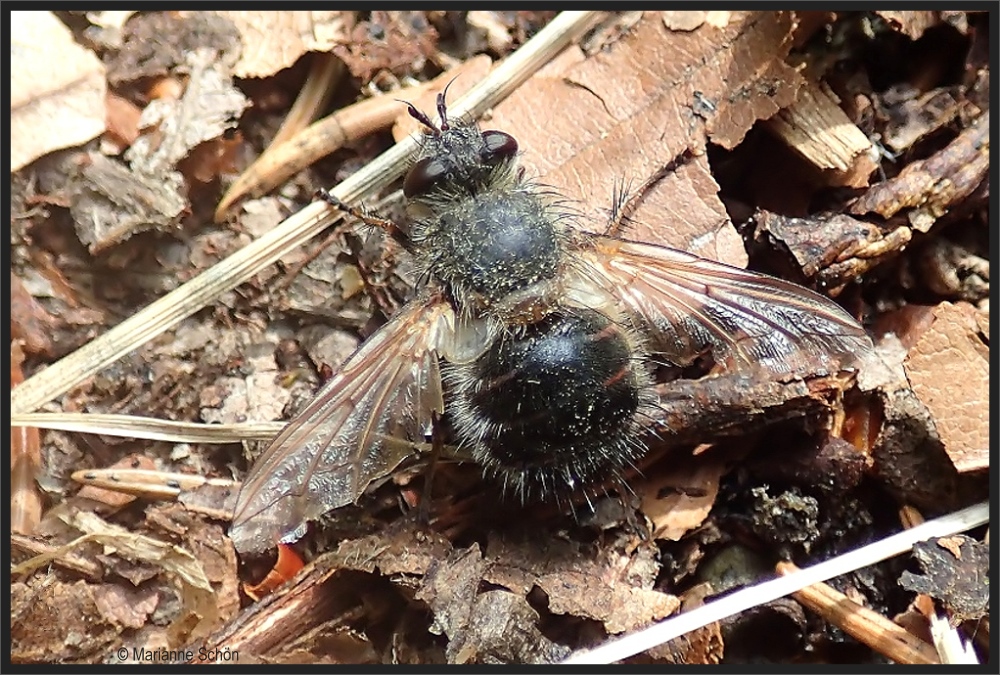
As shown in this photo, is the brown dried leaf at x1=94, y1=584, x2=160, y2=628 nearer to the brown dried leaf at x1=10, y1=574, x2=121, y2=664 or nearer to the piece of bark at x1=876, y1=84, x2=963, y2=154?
the brown dried leaf at x1=10, y1=574, x2=121, y2=664

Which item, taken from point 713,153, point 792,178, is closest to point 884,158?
point 792,178

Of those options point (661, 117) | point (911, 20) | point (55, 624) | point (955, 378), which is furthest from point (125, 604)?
point (911, 20)

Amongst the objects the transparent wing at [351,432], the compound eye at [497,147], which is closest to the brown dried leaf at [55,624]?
the transparent wing at [351,432]

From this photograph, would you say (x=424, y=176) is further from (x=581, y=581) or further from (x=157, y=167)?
(x=581, y=581)

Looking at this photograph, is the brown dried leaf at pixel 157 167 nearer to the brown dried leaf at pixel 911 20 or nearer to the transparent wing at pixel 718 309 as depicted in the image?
the transparent wing at pixel 718 309

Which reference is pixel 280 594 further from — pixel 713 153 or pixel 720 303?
pixel 713 153
